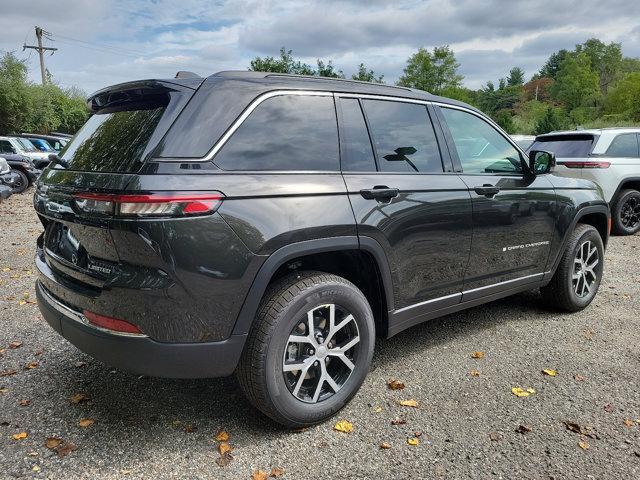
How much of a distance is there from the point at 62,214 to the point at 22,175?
14470mm

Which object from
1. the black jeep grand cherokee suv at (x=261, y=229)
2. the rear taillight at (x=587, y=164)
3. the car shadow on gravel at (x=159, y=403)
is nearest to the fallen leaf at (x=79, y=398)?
the car shadow on gravel at (x=159, y=403)

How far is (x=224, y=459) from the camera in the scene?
2.54 metres

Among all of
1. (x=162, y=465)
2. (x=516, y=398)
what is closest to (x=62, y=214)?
(x=162, y=465)

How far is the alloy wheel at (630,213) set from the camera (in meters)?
8.79

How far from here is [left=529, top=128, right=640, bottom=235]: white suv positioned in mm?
8383

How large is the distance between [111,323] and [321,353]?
107cm

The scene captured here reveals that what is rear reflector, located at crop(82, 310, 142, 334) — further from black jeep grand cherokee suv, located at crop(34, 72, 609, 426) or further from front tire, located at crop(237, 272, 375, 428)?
front tire, located at crop(237, 272, 375, 428)

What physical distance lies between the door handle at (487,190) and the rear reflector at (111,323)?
7.86 ft

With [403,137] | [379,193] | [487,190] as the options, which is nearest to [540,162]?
[487,190]

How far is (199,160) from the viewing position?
240cm

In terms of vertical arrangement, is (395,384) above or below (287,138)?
below

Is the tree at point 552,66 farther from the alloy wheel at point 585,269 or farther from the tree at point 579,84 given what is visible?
the alloy wheel at point 585,269

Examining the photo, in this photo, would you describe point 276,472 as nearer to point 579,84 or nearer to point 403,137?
point 403,137

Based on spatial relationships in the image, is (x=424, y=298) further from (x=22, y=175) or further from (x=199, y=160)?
(x=22, y=175)
